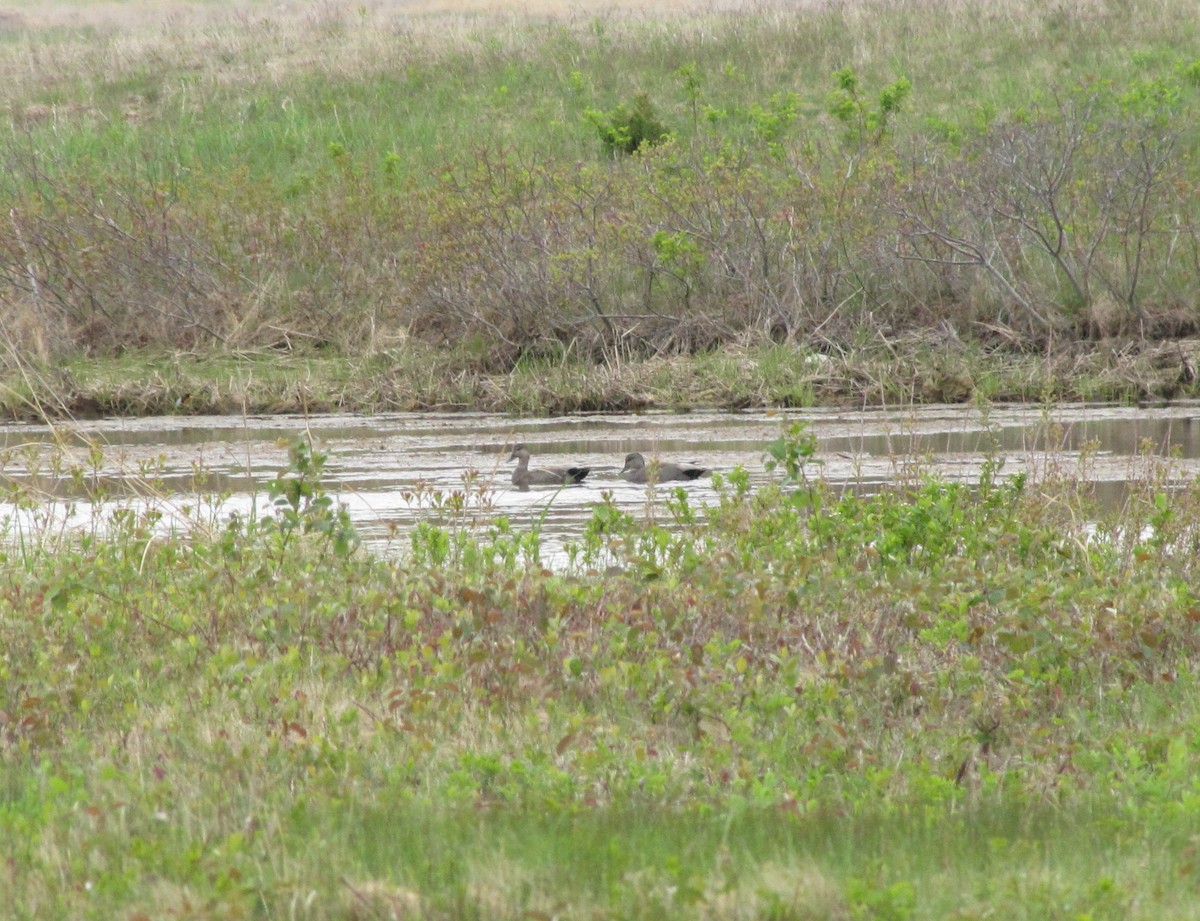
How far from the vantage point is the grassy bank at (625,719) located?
384 cm

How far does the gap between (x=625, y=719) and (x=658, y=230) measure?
16.2m

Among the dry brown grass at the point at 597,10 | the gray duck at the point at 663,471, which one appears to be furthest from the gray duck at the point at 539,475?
the dry brown grass at the point at 597,10

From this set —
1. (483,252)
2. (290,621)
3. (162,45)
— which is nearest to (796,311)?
(483,252)

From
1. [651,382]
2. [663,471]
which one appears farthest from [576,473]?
[651,382]

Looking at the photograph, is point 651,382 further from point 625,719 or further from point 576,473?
point 625,719

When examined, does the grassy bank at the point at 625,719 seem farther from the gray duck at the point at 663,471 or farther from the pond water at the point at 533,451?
the gray duck at the point at 663,471

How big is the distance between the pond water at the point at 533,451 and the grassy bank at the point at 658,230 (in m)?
1.92

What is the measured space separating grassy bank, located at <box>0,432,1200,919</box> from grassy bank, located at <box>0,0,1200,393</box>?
11269 mm

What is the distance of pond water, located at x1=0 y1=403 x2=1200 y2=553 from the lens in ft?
34.6

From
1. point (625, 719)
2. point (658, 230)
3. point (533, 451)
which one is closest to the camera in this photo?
point (625, 719)

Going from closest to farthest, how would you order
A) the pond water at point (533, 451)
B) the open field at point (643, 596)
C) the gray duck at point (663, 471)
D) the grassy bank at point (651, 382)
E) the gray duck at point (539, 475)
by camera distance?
the open field at point (643, 596) < the pond water at point (533, 451) < the gray duck at point (663, 471) < the gray duck at point (539, 475) < the grassy bank at point (651, 382)

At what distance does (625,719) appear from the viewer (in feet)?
18.7

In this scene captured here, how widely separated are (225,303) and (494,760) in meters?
19.0

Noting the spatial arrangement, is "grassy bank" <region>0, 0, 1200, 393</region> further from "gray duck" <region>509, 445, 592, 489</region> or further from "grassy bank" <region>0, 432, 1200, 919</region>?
"grassy bank" <region>0, 432, 1200, 919</region>
